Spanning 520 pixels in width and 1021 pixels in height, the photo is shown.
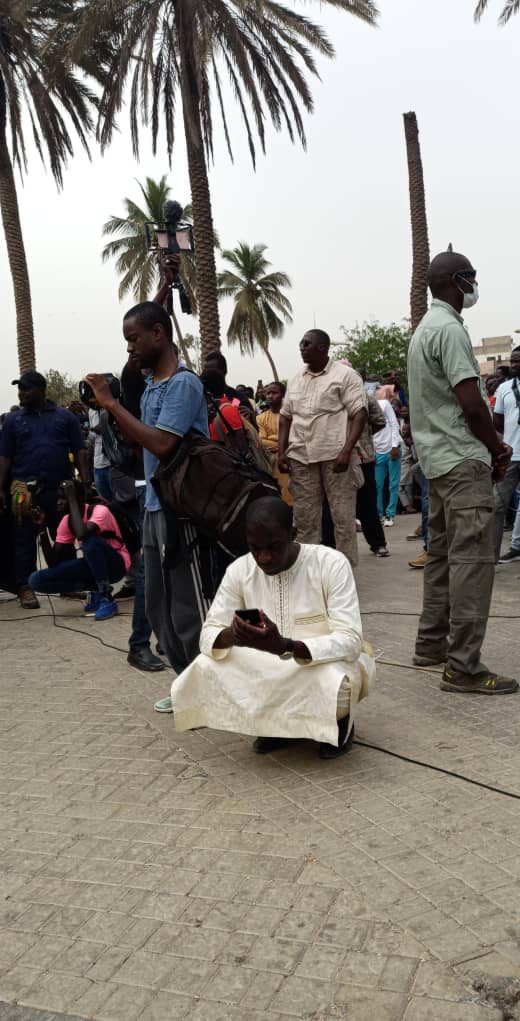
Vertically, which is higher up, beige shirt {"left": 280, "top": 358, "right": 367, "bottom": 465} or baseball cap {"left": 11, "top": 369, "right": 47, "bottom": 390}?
baseball cap {"left": 11, "top": 369, "right": 47, "bottom": 390}

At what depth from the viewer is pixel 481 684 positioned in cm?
462

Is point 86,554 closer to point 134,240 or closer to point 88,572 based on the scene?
point 88,572

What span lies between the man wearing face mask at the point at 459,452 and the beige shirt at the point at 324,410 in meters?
1.74

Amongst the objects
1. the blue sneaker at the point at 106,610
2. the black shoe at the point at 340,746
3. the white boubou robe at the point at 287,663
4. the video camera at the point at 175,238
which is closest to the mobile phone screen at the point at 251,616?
the white boubou robe at the point at 287,663

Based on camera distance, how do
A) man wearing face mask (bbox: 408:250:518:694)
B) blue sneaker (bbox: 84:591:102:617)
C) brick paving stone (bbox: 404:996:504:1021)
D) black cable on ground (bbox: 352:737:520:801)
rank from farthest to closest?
1. blue sneaker (bbox: 84:591:102:617)
2. man wearing face mask (bbox: 408:250:518:694)
3. black cable on ground (bbox: 352:737:520:801)
4. brick paving stone (bbox: 404:996:504:1021)

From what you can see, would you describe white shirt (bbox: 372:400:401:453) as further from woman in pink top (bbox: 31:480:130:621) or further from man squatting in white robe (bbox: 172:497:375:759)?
man squatting in white robe (bbox: 172:497:375:759)

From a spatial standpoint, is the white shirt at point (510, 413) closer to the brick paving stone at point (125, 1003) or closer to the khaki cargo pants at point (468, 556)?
the khaki cargo pants at point (468, 556)

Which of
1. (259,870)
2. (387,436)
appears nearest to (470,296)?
(259,870)

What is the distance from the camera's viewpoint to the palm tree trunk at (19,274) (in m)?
20.5

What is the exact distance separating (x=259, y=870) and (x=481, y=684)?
6.62 feet

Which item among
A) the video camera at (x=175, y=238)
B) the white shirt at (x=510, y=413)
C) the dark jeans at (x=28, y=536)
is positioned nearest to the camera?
the video camera at (x=175, y=238)

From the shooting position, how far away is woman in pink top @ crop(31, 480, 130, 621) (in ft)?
24.7

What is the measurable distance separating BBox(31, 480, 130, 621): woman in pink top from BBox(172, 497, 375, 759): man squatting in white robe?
374cm

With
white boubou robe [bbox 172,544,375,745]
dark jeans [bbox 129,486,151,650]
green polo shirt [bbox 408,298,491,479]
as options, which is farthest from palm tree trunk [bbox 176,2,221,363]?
white boubou robe [bbox 172,544,375,745]
